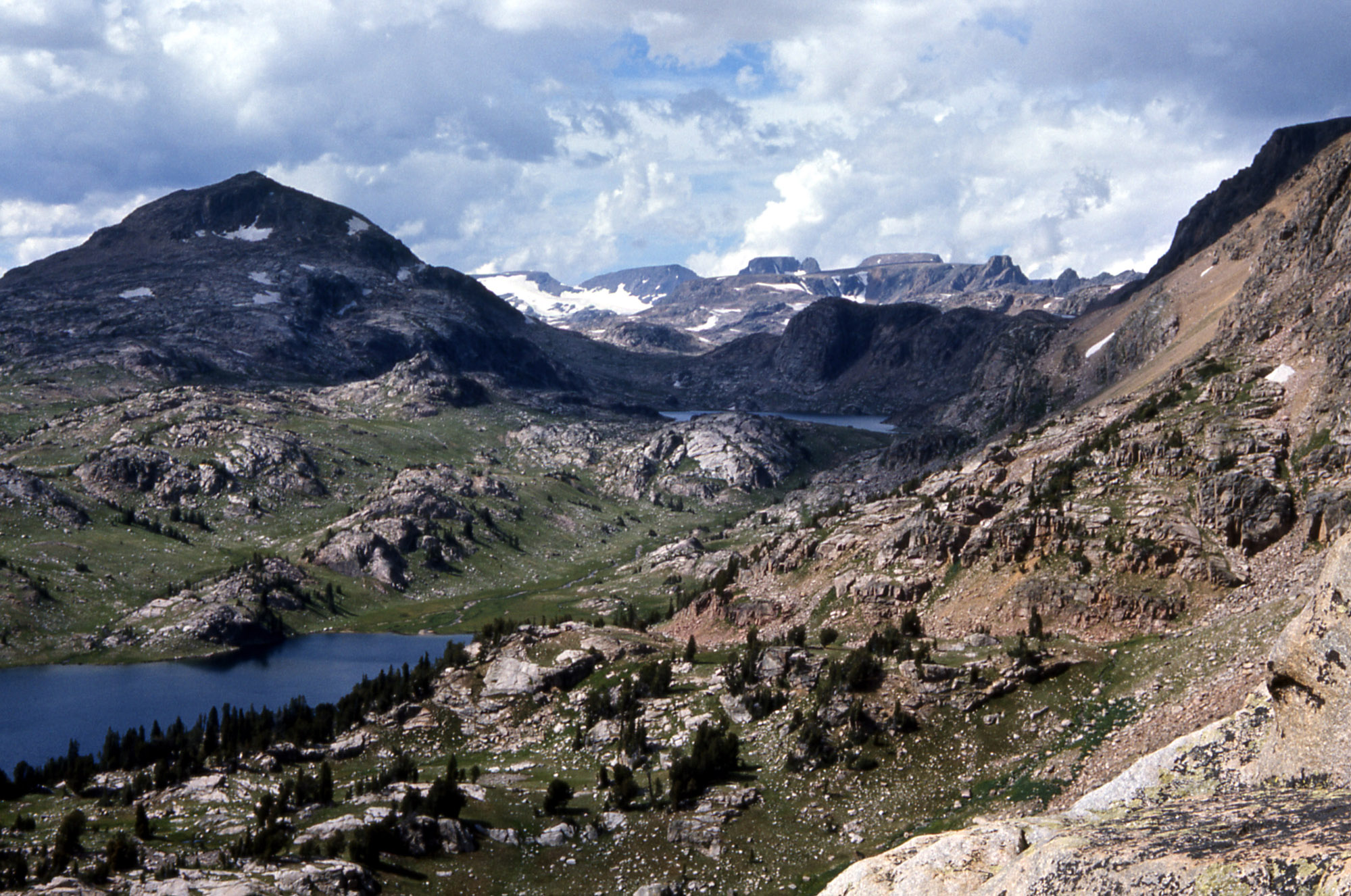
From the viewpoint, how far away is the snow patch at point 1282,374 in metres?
67.6

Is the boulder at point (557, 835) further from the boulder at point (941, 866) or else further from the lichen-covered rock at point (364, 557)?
the lichen-covered rock at point (364, 557)

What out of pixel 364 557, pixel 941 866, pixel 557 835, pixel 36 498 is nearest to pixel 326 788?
pixel 557 835

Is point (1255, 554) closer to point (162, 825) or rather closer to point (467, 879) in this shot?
point (467, 879)

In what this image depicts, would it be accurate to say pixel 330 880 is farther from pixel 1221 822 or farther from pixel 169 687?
pixel 169 687

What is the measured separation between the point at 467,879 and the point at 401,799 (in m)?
8.72

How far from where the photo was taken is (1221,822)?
1331 centimetres

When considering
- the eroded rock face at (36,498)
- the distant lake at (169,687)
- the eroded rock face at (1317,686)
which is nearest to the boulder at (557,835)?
the eroded rock face at (1317,686)

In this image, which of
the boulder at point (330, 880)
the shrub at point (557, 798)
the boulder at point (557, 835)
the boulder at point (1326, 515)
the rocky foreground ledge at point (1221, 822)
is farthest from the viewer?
the boulder at point (1326, 515)

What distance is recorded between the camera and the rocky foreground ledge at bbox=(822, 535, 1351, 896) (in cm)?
1162

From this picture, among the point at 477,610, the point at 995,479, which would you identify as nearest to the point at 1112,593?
the point at 995,479

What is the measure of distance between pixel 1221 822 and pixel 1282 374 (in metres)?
67.7

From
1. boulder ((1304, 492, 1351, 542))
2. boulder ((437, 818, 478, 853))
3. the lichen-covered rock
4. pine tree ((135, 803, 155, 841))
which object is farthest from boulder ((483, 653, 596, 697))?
the lichen-covered rock

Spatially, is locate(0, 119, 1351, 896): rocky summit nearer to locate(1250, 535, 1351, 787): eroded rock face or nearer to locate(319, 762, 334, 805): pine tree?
locate(1250, 535, 1351, 787): eroded rock face

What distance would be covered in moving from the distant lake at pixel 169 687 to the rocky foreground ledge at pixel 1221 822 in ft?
325
